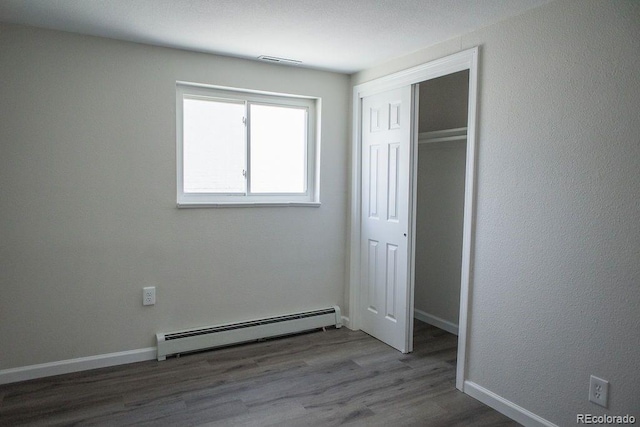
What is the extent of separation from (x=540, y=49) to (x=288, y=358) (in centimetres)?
260

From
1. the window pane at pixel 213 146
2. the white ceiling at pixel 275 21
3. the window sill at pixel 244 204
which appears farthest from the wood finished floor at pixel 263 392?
the white ceiling at pixel 275 21

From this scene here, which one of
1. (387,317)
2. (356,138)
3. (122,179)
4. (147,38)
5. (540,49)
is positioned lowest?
(387,317)

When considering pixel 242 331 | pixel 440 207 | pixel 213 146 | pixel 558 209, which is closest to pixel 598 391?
pixel 558 209

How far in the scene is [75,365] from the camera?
9.71ft

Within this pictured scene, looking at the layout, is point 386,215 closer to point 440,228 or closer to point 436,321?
point 440,228

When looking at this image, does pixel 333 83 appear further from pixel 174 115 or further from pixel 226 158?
pixel 174 115

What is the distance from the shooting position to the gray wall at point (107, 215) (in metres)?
2.78

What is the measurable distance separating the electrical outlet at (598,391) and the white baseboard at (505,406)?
0.30 m

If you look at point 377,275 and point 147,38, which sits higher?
point 147,38

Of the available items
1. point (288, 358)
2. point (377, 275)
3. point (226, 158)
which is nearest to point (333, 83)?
point (226, 158)

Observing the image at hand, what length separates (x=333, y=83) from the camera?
382 centimetres
